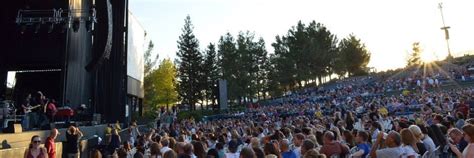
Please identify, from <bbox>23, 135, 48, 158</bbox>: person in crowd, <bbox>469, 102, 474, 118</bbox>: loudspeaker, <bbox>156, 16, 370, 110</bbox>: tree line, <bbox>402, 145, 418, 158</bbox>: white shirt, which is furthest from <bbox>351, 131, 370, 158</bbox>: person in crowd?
<bbox>156, 16, 370, 110</bbox>: tree line

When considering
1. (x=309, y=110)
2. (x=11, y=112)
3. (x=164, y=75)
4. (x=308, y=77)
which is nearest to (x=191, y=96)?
(x=164, y=75)

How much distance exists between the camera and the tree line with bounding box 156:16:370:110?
49.8m

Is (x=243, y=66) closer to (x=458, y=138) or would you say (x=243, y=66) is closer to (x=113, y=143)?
(x=113, y=143)

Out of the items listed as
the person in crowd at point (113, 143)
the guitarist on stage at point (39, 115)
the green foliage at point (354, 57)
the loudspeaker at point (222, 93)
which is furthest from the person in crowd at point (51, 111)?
the green foliage at point (354, 57)

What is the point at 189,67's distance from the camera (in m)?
49.7

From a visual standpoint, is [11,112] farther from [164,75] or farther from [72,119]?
[164,75]

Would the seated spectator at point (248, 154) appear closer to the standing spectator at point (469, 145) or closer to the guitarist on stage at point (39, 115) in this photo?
the standing spectator at point (469, 145)

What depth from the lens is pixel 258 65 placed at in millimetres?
53625

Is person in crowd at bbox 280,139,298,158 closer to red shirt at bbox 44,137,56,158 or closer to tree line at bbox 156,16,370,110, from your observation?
red shirt at bbox 44,137,56,158

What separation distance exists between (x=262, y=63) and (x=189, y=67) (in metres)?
9.39

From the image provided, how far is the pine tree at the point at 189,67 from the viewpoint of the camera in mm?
49000

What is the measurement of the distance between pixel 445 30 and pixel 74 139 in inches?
1997

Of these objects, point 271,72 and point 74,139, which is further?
point 271,72

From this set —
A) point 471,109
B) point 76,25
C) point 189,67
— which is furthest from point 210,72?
point 471,109
